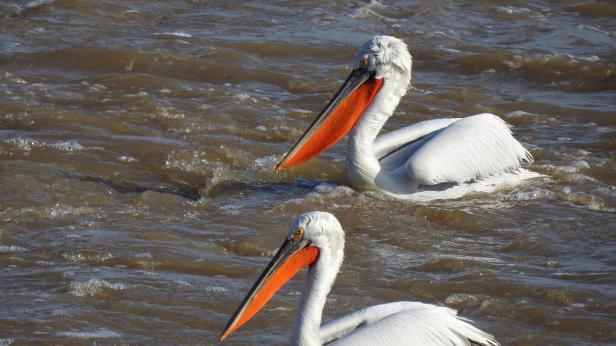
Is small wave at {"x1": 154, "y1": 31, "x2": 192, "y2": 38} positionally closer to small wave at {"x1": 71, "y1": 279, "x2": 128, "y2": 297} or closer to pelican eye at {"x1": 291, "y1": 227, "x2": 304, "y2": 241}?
small wave at {"x1": 71, "y1": 279, "x2": 128, "y2": 297}

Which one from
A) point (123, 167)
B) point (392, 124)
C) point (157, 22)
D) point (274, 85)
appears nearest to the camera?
point (123, 167)

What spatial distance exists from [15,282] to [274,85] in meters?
4.06

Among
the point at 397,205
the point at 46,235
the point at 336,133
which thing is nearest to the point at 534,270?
the point at 397,205

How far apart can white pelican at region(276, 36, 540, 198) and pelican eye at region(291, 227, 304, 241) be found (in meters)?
2.35

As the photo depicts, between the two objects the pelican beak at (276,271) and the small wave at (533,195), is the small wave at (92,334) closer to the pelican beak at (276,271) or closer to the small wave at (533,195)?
the pelican beak at (276,271)

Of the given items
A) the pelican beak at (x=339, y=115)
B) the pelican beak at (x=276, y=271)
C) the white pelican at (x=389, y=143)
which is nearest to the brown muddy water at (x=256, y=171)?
the white pelican at (x=389, y=143)

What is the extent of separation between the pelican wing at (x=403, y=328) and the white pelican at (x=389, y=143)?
236 cm

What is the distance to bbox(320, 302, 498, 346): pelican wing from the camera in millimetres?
3990

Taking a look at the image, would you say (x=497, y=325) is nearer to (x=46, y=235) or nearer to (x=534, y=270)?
(x=534, y=270)

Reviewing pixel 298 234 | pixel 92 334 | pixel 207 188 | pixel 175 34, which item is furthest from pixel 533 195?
pixel 175 34

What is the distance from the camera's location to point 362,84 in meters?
6.66

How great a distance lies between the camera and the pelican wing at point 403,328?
3.99 meters

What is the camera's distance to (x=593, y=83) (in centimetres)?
909

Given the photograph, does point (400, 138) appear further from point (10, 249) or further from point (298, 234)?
point (298, 234)
